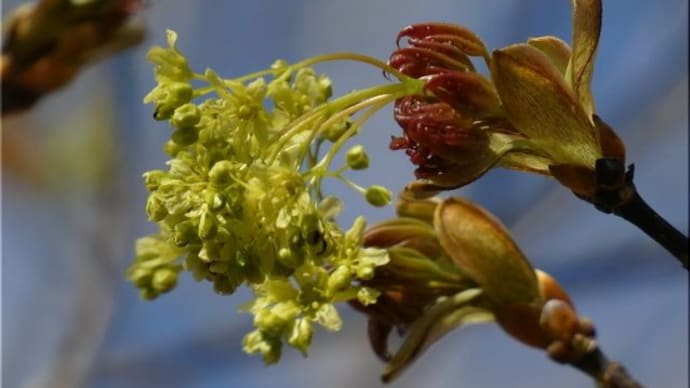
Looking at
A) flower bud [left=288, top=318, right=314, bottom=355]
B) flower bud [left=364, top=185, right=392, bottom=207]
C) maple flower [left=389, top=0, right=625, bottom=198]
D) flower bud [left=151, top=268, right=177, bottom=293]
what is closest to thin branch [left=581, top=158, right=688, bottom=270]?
maple flower [left=389, top=0, right=625, bottom=198]

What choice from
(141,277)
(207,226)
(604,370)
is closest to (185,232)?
(207,226)

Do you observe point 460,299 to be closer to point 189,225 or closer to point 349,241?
point 349,241

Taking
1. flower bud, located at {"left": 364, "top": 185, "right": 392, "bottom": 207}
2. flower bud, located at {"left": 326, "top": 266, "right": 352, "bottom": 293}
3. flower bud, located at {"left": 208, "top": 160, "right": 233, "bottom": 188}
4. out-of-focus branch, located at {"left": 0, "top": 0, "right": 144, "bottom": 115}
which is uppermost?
out-of-focus branch, located at {"left": 0, "top": 0, "right": 144, "bottom": 115}

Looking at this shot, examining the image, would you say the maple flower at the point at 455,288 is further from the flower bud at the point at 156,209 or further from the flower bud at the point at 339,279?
the flower bud at the point at 156,209

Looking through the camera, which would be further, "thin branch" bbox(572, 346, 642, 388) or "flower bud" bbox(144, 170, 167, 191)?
"thin branch" bbox(572, 346, 642, 388)

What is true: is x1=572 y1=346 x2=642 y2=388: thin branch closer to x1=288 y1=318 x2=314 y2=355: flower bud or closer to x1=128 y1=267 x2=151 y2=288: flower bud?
x1=288 y1=318 x2=314 y2=355: flower bud

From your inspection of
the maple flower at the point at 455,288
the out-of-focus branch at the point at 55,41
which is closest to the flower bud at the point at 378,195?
the maple flower at the point at 455,288

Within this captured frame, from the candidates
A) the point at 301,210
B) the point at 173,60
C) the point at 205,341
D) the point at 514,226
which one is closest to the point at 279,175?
the point at 301,210

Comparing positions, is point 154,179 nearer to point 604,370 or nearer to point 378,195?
point 378,195
